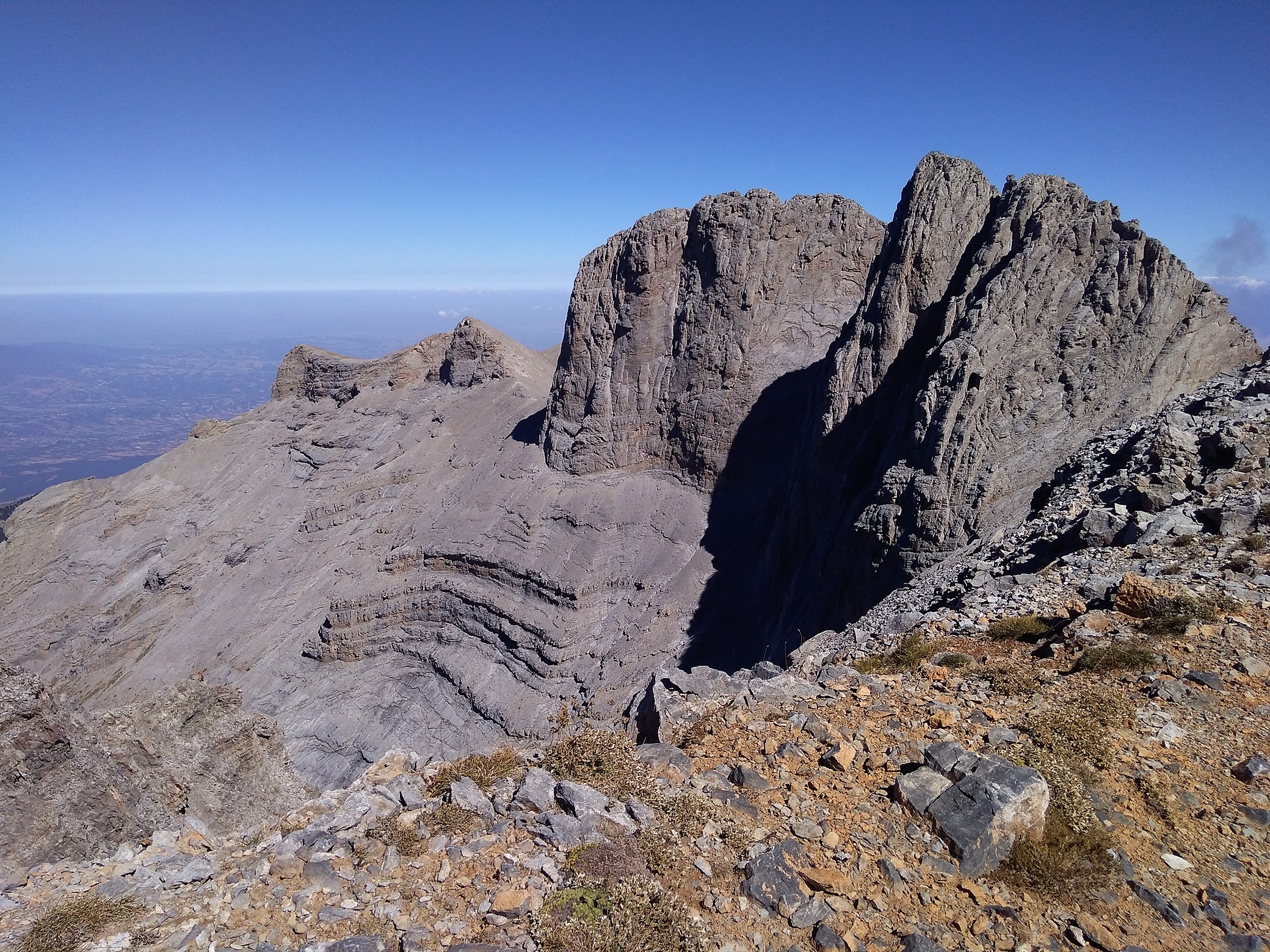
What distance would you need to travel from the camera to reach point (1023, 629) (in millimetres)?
9289

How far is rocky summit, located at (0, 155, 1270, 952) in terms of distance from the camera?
17.6 feet

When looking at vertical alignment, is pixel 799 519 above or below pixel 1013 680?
below

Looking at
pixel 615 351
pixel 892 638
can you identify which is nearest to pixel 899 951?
pixel 892 638

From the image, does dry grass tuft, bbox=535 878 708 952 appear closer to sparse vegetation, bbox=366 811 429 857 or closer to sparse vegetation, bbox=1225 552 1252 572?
sparse vegetation, bbox=366 811 429 857

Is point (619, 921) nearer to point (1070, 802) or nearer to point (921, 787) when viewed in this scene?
point (921, 787)

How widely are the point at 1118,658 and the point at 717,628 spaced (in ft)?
66.3

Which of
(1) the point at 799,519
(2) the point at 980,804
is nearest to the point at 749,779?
→ (2) the point at 980,804

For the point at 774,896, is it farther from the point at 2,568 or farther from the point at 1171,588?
the point at 2,568

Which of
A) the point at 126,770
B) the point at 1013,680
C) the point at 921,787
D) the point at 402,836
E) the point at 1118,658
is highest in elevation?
the point at 1118,658

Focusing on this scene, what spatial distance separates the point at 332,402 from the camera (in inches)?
2163

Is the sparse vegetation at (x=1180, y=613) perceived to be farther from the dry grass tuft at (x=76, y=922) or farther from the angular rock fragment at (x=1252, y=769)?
the dry grass tuft at (x=76, y=922)

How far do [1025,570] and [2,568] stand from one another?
59.7 m

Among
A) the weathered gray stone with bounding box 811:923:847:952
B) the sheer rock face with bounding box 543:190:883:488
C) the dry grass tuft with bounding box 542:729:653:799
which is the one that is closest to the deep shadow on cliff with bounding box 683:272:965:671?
the sheer rock face with bounding box 543:190:883:488

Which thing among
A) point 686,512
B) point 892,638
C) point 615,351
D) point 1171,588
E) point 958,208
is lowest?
point 686,512
